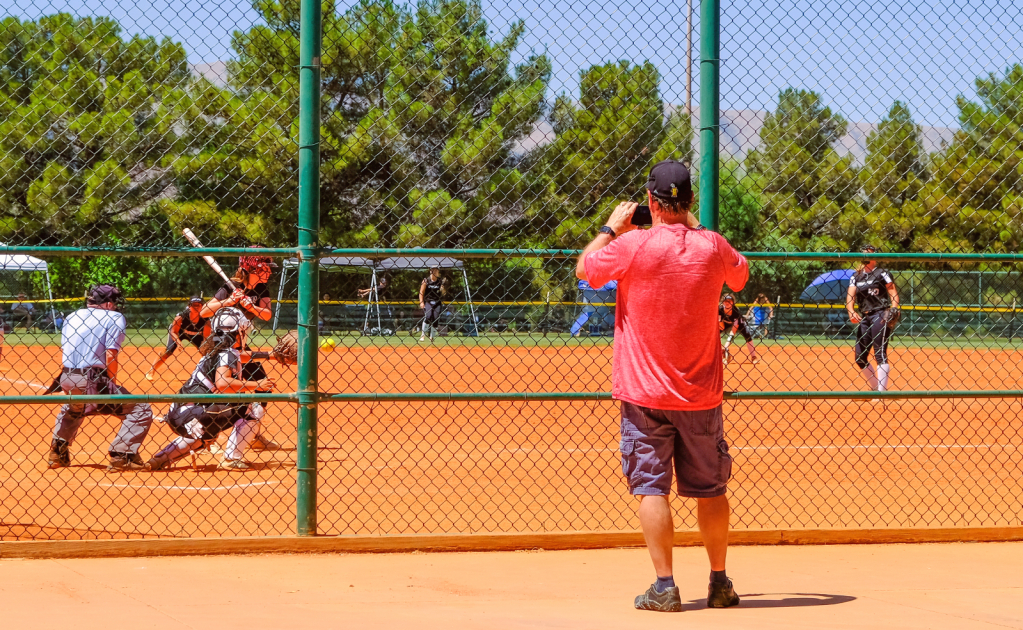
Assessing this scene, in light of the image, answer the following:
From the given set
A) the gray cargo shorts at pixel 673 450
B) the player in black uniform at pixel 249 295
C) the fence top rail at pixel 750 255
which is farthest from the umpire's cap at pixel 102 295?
the gray cargo shorts at pixel 673 450

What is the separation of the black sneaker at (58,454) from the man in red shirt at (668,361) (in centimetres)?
537

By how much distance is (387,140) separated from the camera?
14.4m

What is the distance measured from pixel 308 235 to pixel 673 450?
224 centimetres

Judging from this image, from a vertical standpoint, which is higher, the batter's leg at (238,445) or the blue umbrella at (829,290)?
the blue umbrella at (829,290)

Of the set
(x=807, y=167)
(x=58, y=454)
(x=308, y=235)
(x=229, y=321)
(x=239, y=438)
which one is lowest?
(x=58, y=454)

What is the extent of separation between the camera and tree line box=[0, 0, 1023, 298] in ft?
26.2

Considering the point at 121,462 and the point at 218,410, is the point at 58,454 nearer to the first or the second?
the point at 121,462

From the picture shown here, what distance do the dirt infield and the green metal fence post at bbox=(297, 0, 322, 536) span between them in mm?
942

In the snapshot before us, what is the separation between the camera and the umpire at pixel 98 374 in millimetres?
8008

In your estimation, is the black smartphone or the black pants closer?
the black smartphone

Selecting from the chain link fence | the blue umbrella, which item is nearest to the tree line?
the chain link fence

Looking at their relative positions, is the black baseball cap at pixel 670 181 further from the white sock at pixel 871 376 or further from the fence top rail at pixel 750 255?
the white sock at pixel 871 376

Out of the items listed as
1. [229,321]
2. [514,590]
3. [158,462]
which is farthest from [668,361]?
[158,462]

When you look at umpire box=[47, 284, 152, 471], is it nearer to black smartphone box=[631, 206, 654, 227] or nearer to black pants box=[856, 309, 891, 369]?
black smartphone box=[631, 206, 654, 227]
